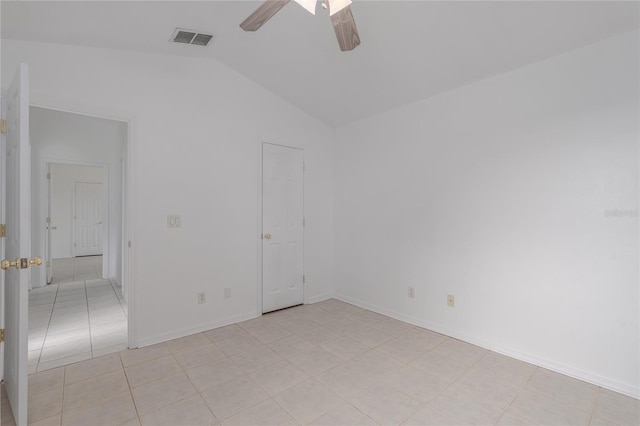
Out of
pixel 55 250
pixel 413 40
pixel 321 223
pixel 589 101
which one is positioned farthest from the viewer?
pixel 55 250

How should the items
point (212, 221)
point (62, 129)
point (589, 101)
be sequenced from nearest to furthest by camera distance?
point (589, 101) → point (212, 221) → point (62, 129)

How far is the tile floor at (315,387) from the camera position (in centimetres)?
187

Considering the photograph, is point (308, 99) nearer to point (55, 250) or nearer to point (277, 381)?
point (277, 381)

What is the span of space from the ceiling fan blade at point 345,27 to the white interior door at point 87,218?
8.41 metres

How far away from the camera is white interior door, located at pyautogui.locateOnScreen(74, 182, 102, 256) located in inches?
301

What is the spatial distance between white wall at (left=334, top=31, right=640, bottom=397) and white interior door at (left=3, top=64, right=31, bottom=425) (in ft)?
10.3

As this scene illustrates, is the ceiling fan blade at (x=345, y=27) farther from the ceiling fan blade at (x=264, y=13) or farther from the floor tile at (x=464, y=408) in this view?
the floor tile at (x=464, y=408)

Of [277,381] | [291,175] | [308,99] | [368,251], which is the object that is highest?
[308,99]

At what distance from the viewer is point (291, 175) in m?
3.92

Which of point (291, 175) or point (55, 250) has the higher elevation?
point (291, 175)

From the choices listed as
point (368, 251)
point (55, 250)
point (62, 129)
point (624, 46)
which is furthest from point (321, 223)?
point (55, 250)

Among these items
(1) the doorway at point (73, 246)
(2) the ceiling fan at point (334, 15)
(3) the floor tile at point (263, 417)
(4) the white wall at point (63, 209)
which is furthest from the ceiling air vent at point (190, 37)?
(4) the white wall at point (63, 209)

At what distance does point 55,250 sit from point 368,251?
7.87 m

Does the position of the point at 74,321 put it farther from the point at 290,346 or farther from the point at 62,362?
the point at 290,346
